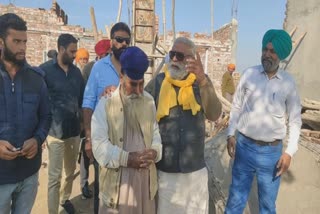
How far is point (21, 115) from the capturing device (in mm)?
2209

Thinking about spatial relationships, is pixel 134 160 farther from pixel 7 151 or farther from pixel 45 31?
pixel 45 31

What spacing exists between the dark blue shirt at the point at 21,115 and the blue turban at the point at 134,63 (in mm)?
783

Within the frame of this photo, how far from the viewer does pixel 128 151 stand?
205 cm

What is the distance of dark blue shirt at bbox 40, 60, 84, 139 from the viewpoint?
330 centimetres

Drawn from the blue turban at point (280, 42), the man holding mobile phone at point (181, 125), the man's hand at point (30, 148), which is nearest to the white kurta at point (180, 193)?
the man holding mobile phone at point (181, 125)

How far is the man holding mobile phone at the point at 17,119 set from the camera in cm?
212

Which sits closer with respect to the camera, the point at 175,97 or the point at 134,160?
the point at 134,160

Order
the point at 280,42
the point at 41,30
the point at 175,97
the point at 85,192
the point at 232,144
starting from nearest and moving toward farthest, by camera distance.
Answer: the point at 175,97 → the point at 280,42 → the point at 232,144 → the point at 85,192 → the point at 41,30

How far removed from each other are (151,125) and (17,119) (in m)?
0.96

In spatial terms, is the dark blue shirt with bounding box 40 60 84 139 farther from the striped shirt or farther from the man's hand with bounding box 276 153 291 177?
the man's hand with bounding box 276 153 291 177

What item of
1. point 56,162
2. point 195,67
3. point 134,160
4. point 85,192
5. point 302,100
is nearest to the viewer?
point 134,160

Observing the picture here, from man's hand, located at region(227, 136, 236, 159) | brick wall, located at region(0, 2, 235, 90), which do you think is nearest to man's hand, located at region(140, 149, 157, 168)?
man's hand, located at region(227, 136, 236, 159)

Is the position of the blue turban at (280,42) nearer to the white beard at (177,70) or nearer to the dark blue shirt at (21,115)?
the white beard at (177,70)

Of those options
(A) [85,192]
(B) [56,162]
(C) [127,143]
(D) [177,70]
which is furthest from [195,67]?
(A) [85,192]
